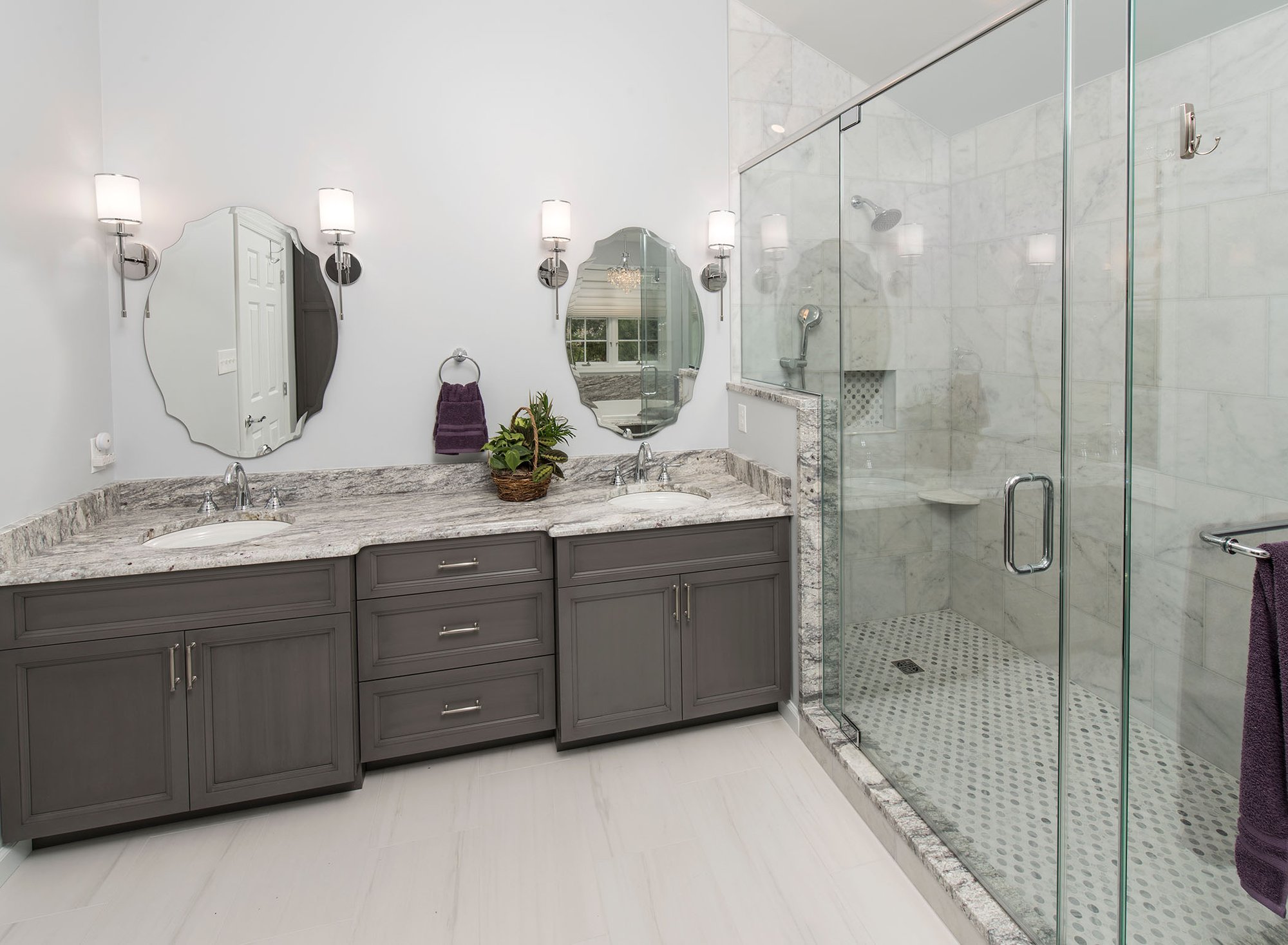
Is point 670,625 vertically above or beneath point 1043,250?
beneath

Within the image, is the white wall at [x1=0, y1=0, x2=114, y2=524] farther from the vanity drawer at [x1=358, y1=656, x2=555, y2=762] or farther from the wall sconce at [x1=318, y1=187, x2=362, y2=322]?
the vanity drawer at [x1=358, y1=656, x2=555, y2=762]

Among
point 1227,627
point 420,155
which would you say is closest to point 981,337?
point 1227,627

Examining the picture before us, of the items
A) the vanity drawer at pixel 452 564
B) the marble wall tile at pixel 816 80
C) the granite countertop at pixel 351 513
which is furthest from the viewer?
the marble wall tile at pixel 816 80

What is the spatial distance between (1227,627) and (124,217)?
10.4ft

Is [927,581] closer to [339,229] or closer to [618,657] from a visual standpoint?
[618,657]

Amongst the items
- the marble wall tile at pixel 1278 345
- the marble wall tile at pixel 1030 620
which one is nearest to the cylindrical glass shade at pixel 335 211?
the marble wall tile at pixel 1030 620

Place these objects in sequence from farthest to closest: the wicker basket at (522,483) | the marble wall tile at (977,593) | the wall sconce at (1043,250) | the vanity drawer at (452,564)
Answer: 1. the wicker basket at (522,483)
2. the vanity drawer at (452,564)
3. the marble wall tile at (977,593)
4. the wall sconce at (1043,250)

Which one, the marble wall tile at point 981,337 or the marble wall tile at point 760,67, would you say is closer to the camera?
the marble wall tile at point 981,337

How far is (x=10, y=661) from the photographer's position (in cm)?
199

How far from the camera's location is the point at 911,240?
2.04 m

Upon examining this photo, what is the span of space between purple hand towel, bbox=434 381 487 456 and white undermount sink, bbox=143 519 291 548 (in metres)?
0.60

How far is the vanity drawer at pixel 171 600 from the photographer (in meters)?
2.00

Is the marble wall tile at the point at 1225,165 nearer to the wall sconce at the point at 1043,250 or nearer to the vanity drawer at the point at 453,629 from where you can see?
the wall sconce at the point at 1043,250

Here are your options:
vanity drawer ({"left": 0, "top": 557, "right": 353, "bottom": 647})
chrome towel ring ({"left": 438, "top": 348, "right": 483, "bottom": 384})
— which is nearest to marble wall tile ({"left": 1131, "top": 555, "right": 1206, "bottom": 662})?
vanity drawer ({"left": 0, "top": 557, "right": 353, "bottom": 647})
